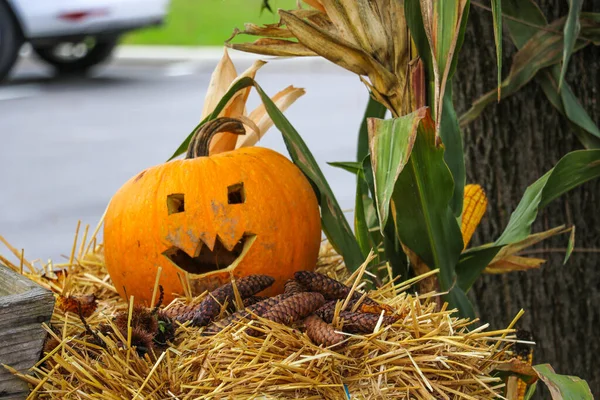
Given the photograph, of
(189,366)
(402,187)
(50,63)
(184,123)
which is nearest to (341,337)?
(189,366)

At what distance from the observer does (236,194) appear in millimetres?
2045

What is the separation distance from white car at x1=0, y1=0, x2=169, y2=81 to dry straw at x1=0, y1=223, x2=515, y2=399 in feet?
30.1

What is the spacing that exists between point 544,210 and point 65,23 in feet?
28.9

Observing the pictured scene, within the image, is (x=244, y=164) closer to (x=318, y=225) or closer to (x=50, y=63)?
(x=318, y=225)

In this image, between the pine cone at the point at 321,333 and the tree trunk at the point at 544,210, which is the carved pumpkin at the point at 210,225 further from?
the tree trunk at the point at 544,210

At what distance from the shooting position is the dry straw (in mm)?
1457

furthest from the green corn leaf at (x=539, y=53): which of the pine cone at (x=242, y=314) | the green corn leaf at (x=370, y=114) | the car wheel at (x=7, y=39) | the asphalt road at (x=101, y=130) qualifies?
the car wheel at (x=7, y=39)

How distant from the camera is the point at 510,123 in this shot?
2.50 metres

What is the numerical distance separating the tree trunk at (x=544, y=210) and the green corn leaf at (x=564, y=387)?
2.96 feet

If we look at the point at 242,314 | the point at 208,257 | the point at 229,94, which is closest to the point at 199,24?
the point at 229,94

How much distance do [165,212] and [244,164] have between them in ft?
0.71

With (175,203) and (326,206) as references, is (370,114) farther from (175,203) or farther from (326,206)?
(175,203)

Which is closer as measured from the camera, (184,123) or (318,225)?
(318,225)

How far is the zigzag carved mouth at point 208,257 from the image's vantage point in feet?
6.51
